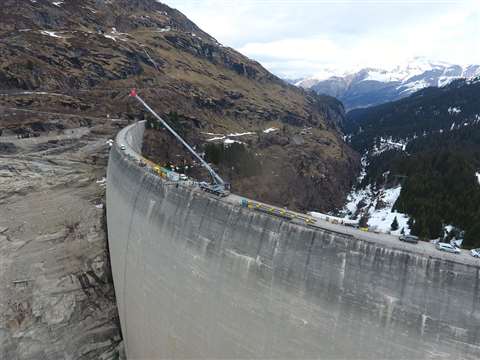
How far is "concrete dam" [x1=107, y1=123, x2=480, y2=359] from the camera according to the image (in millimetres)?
18625

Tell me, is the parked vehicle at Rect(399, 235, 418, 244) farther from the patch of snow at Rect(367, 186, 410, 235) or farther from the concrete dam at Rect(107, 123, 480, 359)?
the patch of snow at Rect(367, 186, 410, 235)

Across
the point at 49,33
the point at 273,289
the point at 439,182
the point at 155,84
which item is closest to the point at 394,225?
the point at 439,182

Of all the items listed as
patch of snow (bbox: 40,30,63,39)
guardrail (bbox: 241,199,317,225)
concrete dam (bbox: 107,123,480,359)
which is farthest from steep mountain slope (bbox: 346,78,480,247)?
patch of snow (bbox: 40,30,63,39)

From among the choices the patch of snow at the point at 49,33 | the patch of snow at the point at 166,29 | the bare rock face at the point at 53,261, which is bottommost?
the bare rock face at the point at 53,261

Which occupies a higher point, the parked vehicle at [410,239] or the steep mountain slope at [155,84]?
the steep mountain slope at [155,84]

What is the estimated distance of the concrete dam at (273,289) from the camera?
61.1 feet

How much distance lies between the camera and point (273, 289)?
23.0 metres

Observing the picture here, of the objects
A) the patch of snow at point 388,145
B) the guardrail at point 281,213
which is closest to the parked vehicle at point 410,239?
the guardrail at point 281,213

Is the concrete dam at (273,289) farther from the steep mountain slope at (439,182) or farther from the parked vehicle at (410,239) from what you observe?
the steep mountain slope at (439,182)

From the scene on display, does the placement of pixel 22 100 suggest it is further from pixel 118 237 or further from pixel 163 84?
pixel 118 237

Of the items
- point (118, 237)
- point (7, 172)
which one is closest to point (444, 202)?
point (118, 237)

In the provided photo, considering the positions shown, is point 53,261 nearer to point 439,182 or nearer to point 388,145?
point 439,182

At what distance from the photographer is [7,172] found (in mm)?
49250

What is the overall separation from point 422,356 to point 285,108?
422 feet
